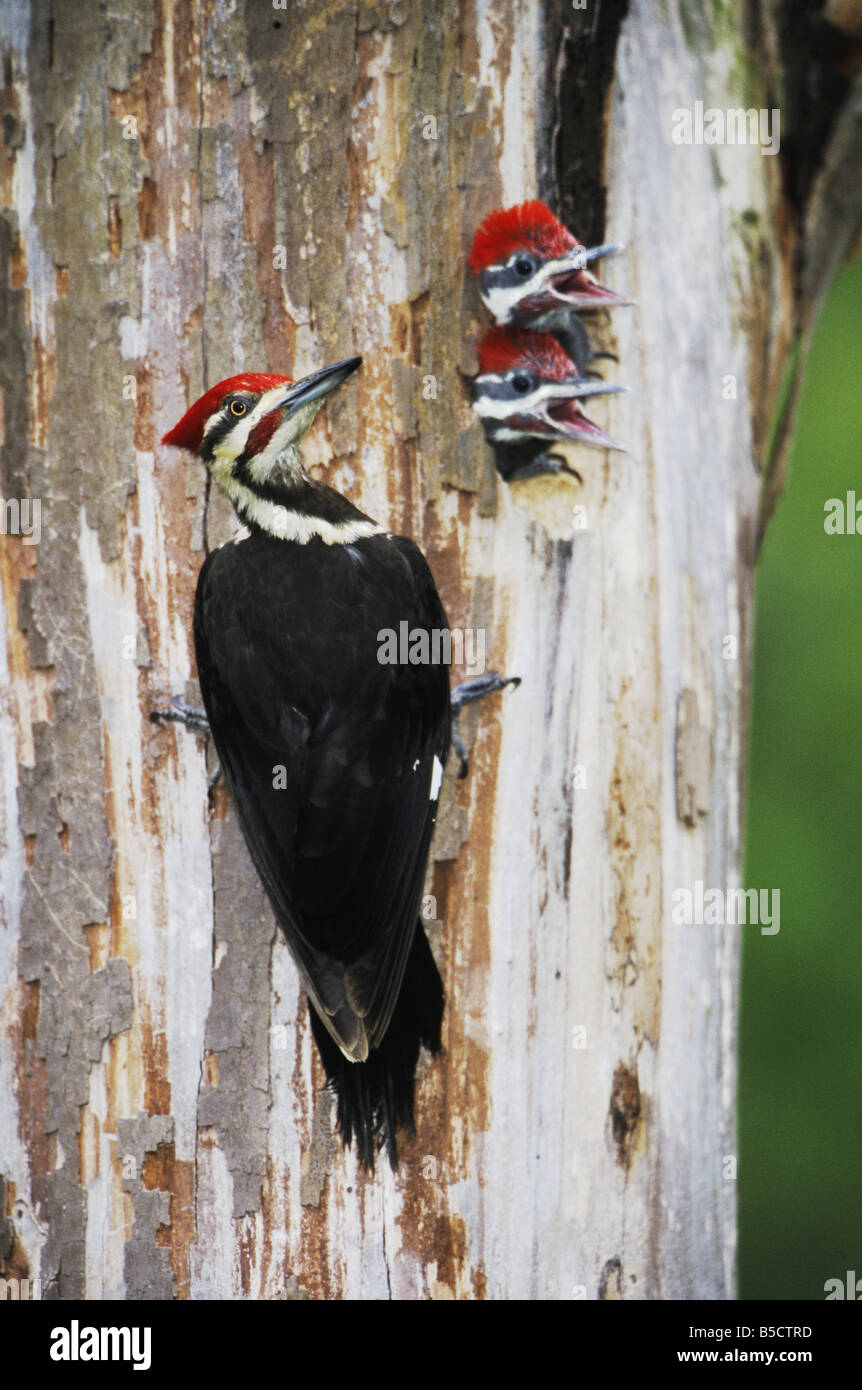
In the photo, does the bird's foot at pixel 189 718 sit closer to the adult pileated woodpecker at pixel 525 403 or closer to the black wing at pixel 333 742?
the black wing at pixel 333 742

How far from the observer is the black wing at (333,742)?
7.28ft

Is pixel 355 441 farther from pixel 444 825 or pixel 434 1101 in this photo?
pixel 434 1101

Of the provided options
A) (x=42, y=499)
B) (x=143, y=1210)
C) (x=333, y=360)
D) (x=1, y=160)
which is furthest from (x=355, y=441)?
(x=143, y=1210)

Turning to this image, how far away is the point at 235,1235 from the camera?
2.25 meters

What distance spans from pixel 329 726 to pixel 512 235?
33.9 inches

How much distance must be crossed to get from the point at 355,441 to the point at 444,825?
646 mm

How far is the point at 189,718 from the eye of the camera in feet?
7.56

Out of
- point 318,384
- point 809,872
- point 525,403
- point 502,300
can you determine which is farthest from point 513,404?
point 809,872

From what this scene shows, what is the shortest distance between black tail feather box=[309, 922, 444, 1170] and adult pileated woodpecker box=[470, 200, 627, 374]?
104 centimetres

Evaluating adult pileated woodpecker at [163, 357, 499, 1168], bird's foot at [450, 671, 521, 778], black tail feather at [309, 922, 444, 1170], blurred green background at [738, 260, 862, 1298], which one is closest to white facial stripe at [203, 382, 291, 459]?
adult pileated woodpecker at [163, 357, 499, 1168]

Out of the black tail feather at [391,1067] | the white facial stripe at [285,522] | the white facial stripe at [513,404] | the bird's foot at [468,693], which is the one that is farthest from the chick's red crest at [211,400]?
the black tail feather at [391,1067]

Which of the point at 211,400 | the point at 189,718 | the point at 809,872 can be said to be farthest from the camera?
the point at 809,872

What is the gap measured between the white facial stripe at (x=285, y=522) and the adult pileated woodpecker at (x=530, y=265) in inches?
17.6

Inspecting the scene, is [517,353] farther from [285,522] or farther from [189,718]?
[189,718]
